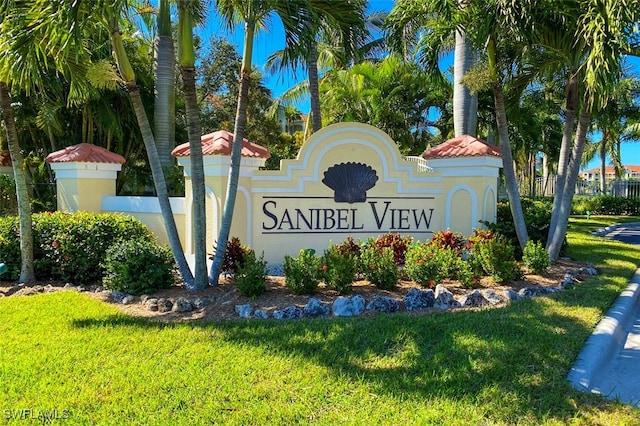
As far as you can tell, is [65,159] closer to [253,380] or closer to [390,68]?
[253,380]

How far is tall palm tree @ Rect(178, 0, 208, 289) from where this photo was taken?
5.78 m

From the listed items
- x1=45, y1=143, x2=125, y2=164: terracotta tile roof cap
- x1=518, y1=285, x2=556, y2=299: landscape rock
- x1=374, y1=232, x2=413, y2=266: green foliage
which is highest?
x1=45, y1=143, x2=125, y2=164: terracotta tile roof cap

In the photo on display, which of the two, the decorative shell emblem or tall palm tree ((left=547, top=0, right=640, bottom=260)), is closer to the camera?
tall palm tree ((left=547, top=0, right=640, bottom=260))

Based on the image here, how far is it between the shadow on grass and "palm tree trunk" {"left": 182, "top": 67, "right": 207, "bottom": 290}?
1.28 m

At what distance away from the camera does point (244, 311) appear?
5.50 metres

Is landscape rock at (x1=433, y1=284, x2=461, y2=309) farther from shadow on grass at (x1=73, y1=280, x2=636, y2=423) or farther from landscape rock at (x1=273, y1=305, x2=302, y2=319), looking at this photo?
landscape rock at (x1=273, y1=305, x2=302, y2=319)

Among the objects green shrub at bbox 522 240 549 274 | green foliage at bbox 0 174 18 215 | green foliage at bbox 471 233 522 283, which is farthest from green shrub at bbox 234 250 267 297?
green foliage at bbox 0 174 18 215

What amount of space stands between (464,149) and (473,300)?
12.6 ft

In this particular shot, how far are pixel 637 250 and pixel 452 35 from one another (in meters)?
7.72

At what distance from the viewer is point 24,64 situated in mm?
5902

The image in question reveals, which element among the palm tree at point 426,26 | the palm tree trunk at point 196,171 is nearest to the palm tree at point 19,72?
the palm tree trunk at point 196,171

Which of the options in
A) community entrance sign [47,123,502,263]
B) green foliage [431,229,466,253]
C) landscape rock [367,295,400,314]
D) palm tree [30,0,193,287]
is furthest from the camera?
community entrance sign [47,123,502,263]

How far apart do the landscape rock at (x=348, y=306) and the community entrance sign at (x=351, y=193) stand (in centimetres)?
323

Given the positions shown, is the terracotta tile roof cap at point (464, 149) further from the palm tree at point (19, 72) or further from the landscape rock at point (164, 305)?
the palm tree at point (19, 72)
